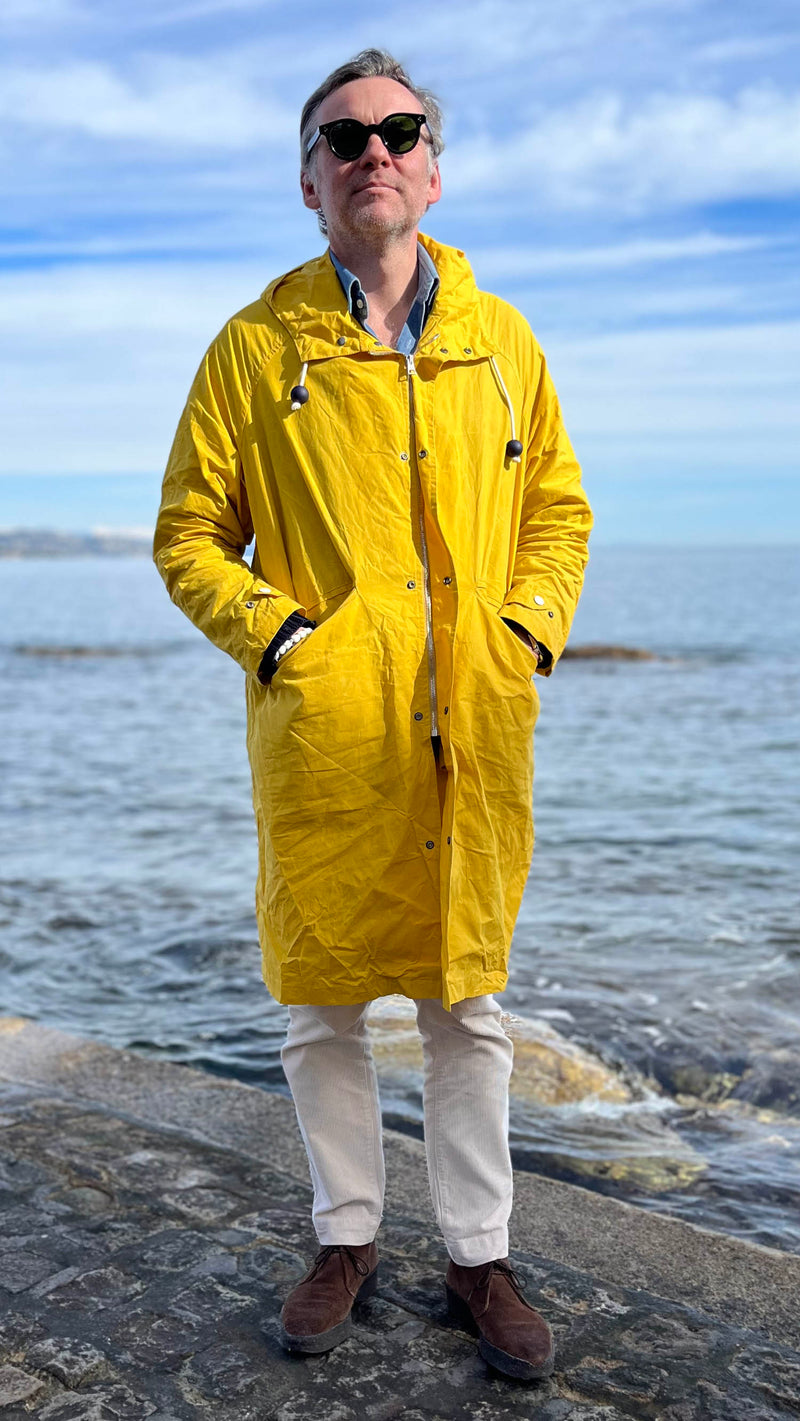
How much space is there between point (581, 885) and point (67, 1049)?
4629 millimetres

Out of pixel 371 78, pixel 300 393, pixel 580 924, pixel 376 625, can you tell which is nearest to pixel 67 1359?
pixel 376 625

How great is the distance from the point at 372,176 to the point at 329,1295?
7.83 feet

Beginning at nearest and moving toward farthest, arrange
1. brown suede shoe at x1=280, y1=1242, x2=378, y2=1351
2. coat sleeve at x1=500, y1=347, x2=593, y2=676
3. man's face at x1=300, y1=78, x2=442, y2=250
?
brown suede shoe at x1=280, y1=1242, x2=378, y2=1351 → man's face at x1=300, y1=78, x2=442, y2=250 → coat sleeve at x1=500, y1=347, x2=593, y2=676

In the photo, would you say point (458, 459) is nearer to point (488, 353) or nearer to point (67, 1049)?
point (488, 353)

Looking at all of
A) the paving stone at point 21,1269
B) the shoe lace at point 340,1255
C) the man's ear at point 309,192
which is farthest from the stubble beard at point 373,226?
the paving stone at point 21,1269

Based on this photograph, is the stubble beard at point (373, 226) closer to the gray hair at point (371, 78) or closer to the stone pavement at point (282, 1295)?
→ the gray hair at point (371, 78)

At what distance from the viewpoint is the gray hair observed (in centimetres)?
287

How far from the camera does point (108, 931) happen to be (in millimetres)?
7555

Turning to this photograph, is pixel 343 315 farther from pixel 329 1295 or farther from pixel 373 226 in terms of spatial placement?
pixel 329 1295

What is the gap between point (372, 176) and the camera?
9.07 feet

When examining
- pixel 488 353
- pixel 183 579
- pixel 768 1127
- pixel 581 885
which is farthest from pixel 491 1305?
pixel 581 885

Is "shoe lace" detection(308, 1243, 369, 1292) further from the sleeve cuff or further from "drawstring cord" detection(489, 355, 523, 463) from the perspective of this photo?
"drawstring cord" detection(489, 355, 523, 463)

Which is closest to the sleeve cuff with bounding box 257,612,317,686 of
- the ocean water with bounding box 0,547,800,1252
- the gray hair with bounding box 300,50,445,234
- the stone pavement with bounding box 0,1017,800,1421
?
the gray hair with bounding box 300,50,445,234

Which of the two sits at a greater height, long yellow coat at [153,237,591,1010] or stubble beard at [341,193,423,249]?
stubble beard at [341,193,423,249]
